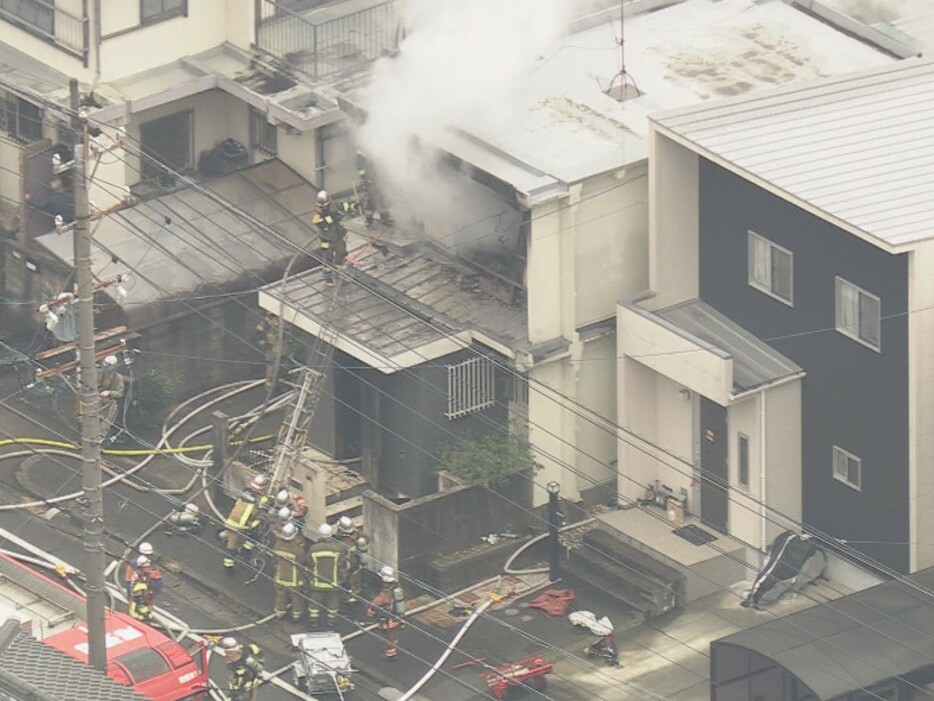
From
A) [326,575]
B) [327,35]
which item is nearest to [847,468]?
[326,575]

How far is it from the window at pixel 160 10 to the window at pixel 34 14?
4.63 feet

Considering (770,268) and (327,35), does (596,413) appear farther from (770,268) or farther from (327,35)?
(327,35)

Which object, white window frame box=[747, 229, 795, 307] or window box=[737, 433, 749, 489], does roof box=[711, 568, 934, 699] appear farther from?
white window frame box=[747, 229, 795, 307]

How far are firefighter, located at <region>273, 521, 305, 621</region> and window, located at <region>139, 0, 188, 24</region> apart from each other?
35.1 feet

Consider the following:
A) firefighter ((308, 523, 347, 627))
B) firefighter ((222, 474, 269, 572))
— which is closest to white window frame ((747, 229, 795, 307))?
firefighter ((308, 523, 347, 627))

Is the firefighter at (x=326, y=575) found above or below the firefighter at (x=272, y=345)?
below

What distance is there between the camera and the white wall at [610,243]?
Answer: 158 ft

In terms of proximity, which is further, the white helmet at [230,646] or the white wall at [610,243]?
the white wall at [610,243]

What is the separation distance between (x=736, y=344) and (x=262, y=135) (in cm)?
1134

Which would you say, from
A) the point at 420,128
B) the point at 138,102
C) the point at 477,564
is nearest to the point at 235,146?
the point at 138,102

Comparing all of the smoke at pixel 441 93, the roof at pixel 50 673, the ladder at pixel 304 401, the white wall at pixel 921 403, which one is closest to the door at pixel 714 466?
the white wall at pixel 921 403

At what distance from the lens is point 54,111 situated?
5259 cm

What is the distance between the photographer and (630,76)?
50844 millimetres

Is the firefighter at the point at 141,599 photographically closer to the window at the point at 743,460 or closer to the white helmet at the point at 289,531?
the white helmet at the point at 289,531
